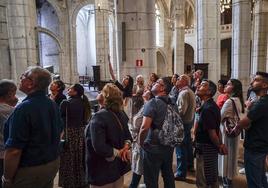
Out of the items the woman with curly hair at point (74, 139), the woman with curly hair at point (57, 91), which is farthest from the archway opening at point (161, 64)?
the woman with curly hair at point (74, 139)

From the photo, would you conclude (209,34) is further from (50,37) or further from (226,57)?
(226,57)

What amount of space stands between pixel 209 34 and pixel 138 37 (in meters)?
5.68

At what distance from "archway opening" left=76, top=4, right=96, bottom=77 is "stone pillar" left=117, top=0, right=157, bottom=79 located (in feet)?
89.9

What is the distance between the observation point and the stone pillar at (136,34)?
627 centimetres

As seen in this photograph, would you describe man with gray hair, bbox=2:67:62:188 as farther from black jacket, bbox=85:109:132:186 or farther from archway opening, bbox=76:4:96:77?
archway opening, bbox=76:4:96:77

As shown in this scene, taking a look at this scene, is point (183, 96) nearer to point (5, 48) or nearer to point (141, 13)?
point (141, 13)

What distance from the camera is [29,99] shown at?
2.51 m

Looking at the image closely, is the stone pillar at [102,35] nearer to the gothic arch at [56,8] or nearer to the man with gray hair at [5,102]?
the gothic arch at [56,8]

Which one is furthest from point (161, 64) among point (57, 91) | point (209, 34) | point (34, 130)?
point (34, 130)

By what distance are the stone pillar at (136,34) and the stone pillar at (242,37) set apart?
7.78 metres

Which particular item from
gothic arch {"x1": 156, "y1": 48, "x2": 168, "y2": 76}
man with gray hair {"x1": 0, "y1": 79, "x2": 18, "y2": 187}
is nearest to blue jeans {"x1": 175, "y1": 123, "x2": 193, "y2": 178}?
man with gray hair {"x1": 0, "y1": 79, "x2": 18, "y2": 187}

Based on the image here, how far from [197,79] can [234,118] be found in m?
2.76

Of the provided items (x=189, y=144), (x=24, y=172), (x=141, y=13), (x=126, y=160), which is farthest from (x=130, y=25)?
(x=24, y=172)

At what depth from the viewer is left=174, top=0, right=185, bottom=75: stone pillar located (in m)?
20.5
